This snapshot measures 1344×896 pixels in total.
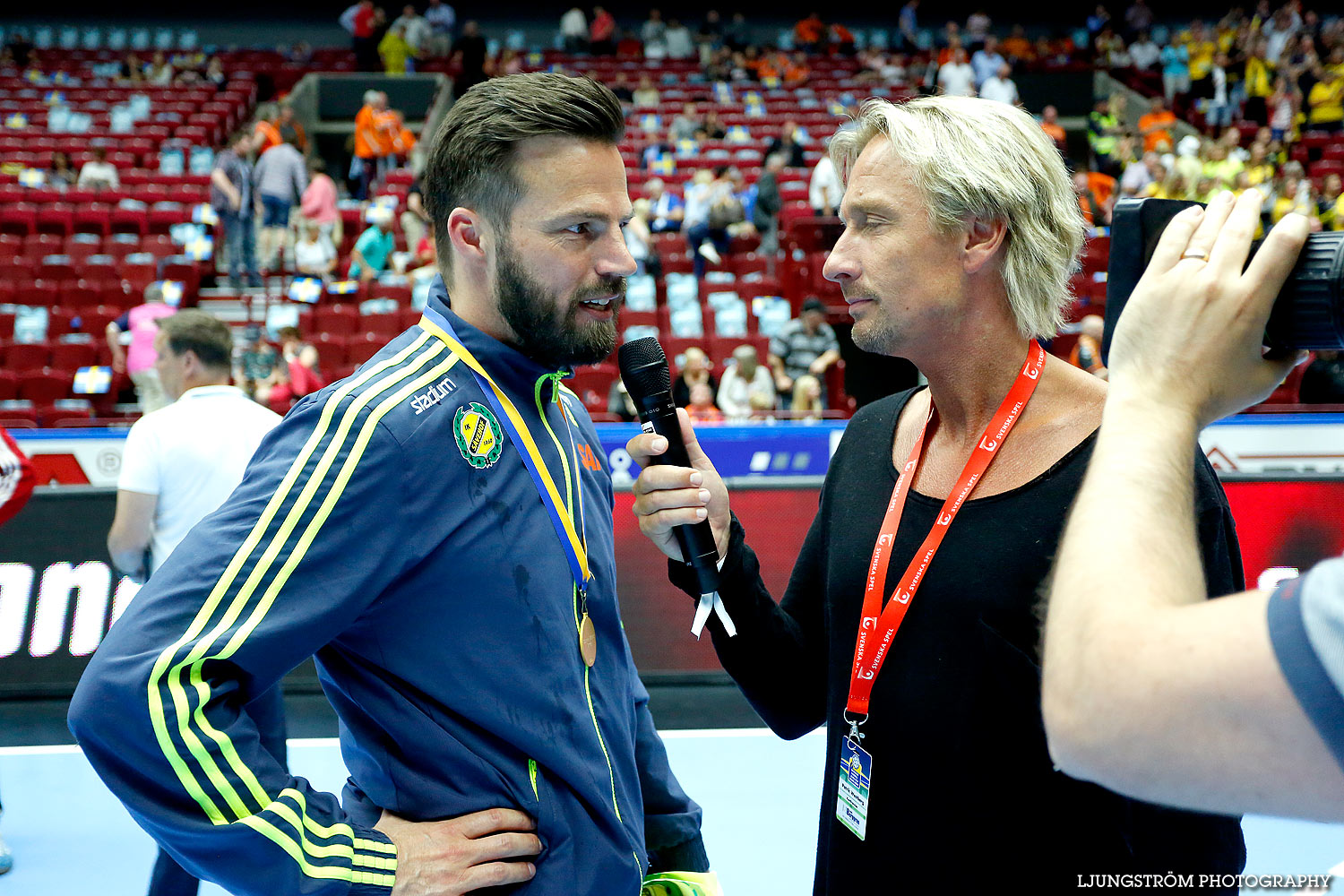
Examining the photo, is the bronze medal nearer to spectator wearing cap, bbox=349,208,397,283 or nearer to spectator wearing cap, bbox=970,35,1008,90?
spectator wearing cap, bbox=349,208,397,283

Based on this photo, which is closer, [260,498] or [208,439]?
[260,498]

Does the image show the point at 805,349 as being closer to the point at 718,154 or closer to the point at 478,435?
the point at 718,154

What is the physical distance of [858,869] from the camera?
169 centimetres

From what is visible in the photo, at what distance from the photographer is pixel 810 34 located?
846 inches

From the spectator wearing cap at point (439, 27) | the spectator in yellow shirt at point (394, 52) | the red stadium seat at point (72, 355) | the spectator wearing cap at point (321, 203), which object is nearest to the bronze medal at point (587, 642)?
the red stadium seat at point (72, 355)

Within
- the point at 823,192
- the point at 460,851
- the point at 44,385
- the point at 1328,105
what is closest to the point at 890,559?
the point at 460,851

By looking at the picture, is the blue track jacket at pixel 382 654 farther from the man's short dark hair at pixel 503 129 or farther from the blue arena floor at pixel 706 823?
the blue arena floor at pixel 706 823

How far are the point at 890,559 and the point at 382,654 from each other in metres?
0.81

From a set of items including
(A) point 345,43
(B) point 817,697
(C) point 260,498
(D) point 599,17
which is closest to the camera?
(C) point 260,498

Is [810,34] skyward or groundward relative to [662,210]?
skyward

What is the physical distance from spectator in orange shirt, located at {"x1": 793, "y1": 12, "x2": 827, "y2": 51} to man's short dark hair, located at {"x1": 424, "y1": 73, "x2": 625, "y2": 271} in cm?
2130

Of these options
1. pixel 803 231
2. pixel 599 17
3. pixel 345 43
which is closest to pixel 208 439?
pixel 803 231

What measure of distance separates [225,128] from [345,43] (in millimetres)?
6925

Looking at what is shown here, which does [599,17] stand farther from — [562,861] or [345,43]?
[562,861]
